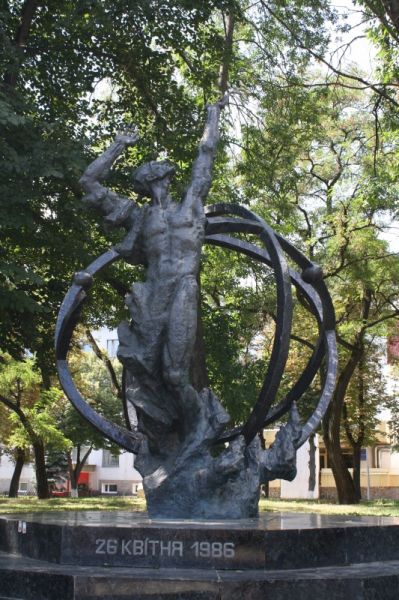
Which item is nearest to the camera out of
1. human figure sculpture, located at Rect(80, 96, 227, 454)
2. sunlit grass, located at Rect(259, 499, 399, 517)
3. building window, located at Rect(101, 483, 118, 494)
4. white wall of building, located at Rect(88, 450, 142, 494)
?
human figure sculpture, located at Rect(80, 96, 227, 454)

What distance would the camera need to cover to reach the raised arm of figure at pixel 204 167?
8.45 m

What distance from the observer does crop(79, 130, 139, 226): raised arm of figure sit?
27.4 ft

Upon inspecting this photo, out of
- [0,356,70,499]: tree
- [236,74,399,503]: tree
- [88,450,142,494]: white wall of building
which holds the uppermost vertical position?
[236,74,399,503]: tree

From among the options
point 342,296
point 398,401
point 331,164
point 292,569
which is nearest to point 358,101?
point 331,164

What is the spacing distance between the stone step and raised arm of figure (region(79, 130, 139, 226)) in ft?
12.4

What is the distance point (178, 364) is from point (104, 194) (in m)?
2.00

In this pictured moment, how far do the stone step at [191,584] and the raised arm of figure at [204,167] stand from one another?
394 centimetres

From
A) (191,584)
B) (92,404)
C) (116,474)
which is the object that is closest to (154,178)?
(191,584)

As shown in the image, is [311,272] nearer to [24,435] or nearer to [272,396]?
[272,396]

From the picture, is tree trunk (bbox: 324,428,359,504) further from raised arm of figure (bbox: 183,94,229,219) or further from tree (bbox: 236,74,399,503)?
raised arm of figure (bbox: 183,94,229,219)

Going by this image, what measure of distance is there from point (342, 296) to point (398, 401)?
33.9 ft

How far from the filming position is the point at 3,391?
28.8 m

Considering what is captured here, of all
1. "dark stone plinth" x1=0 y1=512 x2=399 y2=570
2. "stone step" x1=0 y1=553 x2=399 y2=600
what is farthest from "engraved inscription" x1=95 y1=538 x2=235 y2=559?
"stone step" x1=0 y1=553 x2=399 y2=600

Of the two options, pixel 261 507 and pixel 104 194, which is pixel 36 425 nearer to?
pixel 261 507
